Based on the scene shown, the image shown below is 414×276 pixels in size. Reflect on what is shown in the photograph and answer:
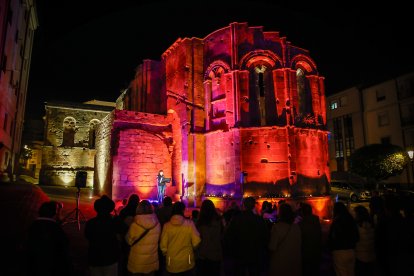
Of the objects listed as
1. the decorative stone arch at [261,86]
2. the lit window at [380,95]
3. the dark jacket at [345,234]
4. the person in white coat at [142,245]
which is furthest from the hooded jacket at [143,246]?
the lit window at [380,95]

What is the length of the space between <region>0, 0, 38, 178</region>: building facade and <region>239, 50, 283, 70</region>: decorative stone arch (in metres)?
13.2

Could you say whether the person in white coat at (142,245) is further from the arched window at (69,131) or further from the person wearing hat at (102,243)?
the arched window at (69,131)

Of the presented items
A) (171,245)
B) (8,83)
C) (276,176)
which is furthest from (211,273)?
(8,83)

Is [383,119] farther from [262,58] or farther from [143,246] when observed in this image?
[143,246]

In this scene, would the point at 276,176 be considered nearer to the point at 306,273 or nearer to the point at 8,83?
the point at 306,273

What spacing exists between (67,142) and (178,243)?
2848 cm

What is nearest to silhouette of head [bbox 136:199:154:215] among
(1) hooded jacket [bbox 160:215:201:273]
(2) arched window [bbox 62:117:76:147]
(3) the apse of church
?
(1) hooded jacket [bbox 160:215:201:273]

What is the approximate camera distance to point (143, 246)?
4.29 meters

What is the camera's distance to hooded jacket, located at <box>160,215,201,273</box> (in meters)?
4.34

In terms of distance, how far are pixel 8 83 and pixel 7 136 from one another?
10.9 ft

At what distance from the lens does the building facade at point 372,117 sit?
2980cm

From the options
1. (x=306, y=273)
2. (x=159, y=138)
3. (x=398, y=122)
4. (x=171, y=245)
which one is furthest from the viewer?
(x=398, y=122)

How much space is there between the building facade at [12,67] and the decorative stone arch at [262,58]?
1319cm

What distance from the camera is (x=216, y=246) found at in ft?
15.9
